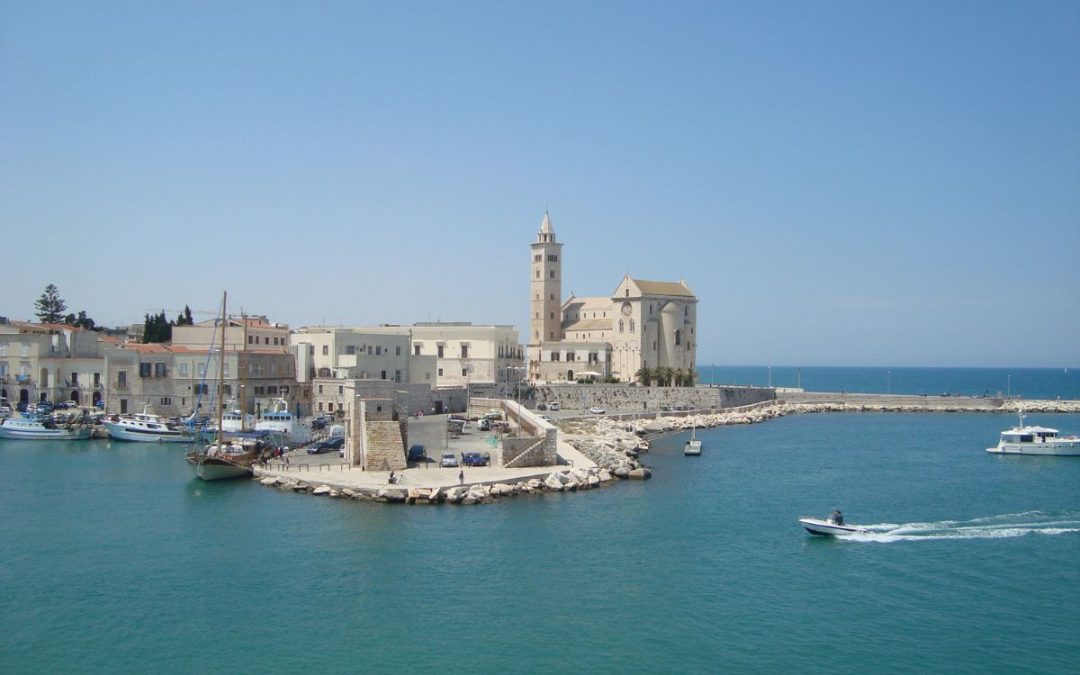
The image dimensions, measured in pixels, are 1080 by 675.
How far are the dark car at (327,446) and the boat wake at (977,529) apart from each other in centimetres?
2091

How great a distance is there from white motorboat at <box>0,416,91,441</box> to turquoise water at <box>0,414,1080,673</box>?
39.4 ft

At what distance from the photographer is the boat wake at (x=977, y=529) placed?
25250mm

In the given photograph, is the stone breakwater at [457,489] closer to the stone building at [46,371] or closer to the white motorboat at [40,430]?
the white motorboat at [40,430]

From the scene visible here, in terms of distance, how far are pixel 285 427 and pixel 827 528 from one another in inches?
984

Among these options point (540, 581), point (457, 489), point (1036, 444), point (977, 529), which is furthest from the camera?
point (1036, 444)

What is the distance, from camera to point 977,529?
26.1 meters

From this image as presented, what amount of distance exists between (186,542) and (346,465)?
9.48 metres

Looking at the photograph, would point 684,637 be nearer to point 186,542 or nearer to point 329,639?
point 329,639

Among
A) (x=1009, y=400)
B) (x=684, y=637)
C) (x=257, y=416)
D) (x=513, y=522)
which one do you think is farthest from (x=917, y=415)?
(x=684, y=637)

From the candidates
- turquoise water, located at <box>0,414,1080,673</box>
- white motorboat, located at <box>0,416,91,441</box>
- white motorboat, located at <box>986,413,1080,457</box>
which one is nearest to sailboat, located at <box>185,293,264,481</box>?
turquoise water, located at <box>0,414,1080,673</box>

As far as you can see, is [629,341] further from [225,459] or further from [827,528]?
[827,528]

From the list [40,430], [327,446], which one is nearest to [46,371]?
[40,430]

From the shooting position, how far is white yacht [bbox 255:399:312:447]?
1624 inches

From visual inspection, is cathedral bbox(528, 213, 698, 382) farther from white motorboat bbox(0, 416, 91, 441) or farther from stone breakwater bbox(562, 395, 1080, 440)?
white motorboat bbox(0, 416, 91, 441)
